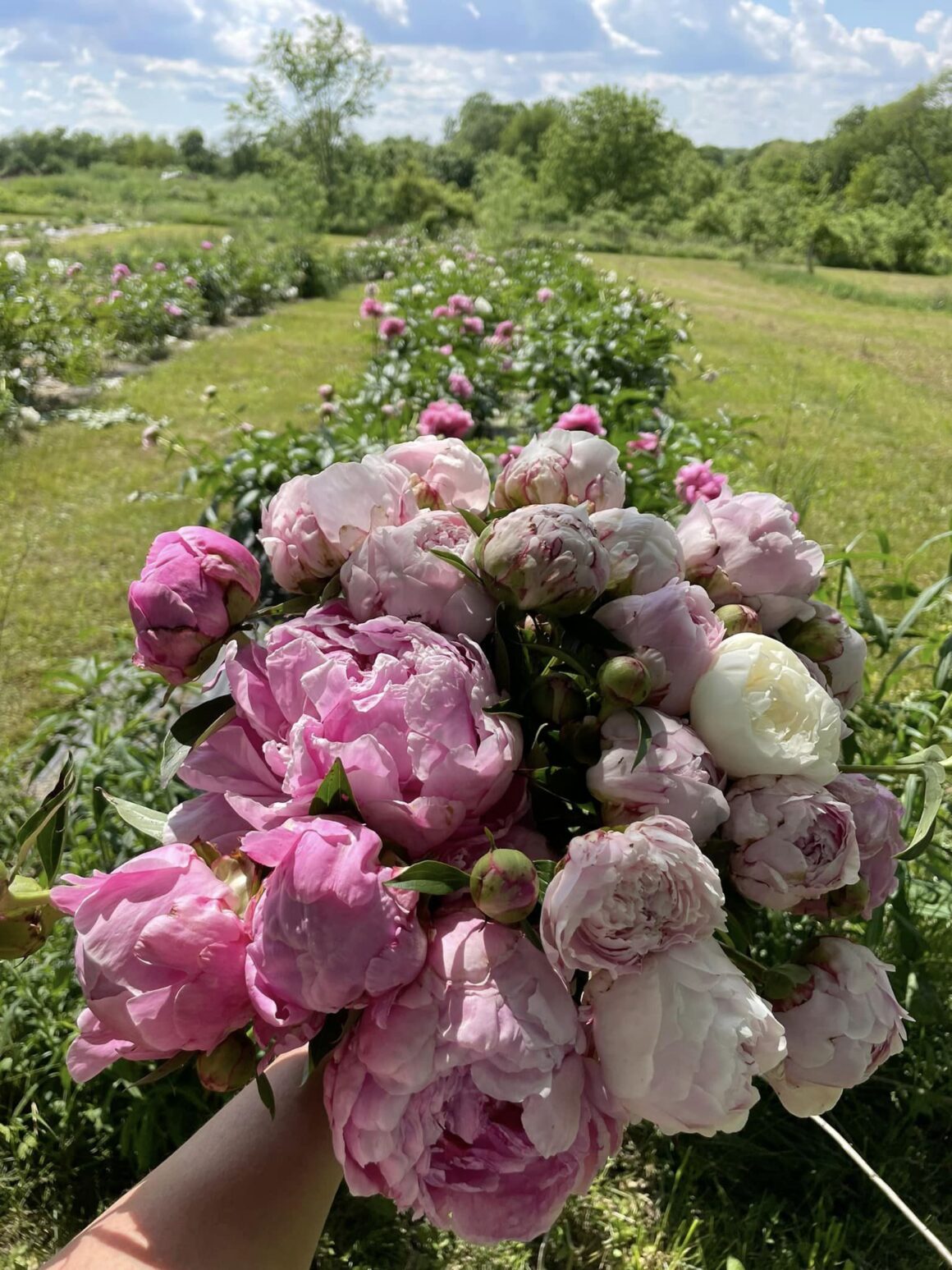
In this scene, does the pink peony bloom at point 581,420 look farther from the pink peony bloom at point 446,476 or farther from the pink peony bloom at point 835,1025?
the pink peony bloom at point 835,1025

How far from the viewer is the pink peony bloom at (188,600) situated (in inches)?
20.8

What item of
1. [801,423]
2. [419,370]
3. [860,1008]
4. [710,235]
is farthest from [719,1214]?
[710,235]

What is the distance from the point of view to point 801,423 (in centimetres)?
625

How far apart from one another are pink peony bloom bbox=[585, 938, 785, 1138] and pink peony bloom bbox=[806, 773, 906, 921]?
0.14 metres

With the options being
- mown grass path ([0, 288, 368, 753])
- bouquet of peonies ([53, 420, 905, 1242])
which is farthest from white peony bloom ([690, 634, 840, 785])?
mown grass path ([0, 288, 368, 753])

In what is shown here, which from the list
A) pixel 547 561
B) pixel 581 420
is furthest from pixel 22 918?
pixel 581 420

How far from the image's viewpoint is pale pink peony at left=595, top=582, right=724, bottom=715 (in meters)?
0.52

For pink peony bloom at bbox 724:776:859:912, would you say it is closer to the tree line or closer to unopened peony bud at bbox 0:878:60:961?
unopened peony bud at bbox 0:878:60:961

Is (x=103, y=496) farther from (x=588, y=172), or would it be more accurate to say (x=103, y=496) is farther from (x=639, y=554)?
(x=588, y=172)

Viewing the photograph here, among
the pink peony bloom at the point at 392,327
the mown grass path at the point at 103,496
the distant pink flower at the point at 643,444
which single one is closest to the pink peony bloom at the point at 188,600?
the mown grass path at the point at 103,496

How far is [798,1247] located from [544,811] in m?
1.23

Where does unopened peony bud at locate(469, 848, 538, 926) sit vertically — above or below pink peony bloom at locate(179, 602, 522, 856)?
below

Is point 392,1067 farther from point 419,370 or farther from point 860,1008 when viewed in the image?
point 419,370

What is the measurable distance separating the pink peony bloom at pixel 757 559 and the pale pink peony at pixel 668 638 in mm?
83
